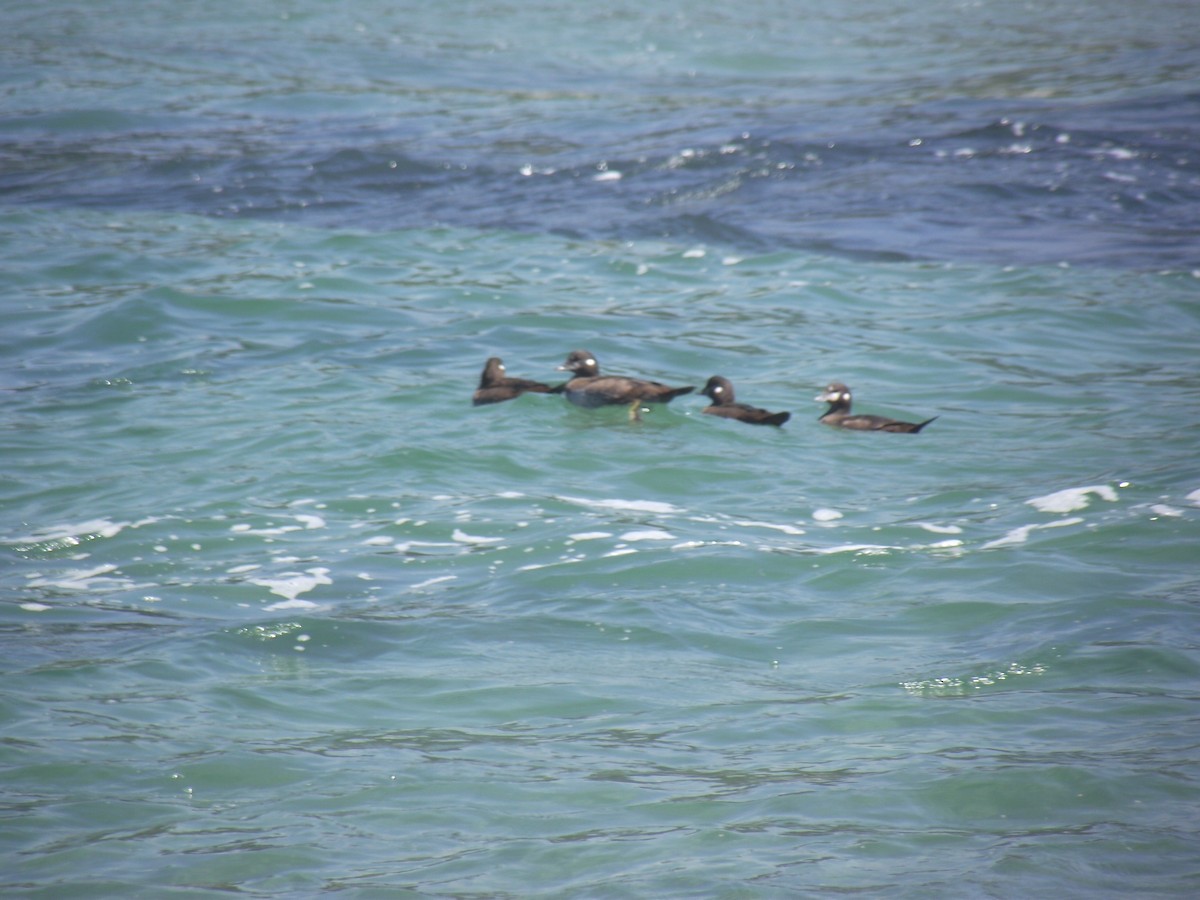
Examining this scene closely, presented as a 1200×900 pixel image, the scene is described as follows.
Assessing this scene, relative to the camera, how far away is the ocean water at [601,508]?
500cm

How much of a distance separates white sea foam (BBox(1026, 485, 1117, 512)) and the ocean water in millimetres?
40

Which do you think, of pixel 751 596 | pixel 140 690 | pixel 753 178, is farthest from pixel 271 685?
pixel 753 178

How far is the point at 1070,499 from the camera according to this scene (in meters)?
8.23

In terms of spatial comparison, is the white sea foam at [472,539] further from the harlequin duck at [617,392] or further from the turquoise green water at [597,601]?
the harlequin duck at [617,392]

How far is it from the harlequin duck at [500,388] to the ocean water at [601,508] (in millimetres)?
95

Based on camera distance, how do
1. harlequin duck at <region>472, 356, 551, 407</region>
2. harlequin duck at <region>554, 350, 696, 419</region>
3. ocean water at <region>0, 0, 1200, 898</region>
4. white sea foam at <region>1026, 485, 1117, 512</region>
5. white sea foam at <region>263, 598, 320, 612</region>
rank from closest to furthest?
ocean water at <region>0, 0, 1200, 898</region> < white sea foam at <region>263, 598, 320, 612</region> < white sea foam at <region>1026, 485, 1117, 512</region> < harlequin duck at <region>554, 350, 696, 419</region> < harlequin duck at <region>472, 356, 551, 407</region>

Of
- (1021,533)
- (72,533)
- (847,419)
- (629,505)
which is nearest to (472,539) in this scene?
(629,505)

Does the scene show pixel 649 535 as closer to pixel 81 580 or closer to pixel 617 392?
pixel 617 392

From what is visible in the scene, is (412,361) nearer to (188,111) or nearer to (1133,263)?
(1133,263)

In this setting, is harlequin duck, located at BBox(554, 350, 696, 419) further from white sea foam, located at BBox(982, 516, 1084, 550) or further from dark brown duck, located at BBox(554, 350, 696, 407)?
white sea foam, located at BBox(982, 516, 1084, 550)

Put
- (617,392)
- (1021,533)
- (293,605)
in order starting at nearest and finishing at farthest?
1. (293,605)
2. (1021,533)
3. (617,392)

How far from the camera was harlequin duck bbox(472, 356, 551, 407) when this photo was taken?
10.3 metres

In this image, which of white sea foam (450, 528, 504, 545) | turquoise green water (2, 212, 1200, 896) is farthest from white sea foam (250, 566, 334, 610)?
white sea foam (450, 528, 504, 545)

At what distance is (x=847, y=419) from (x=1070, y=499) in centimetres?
191
